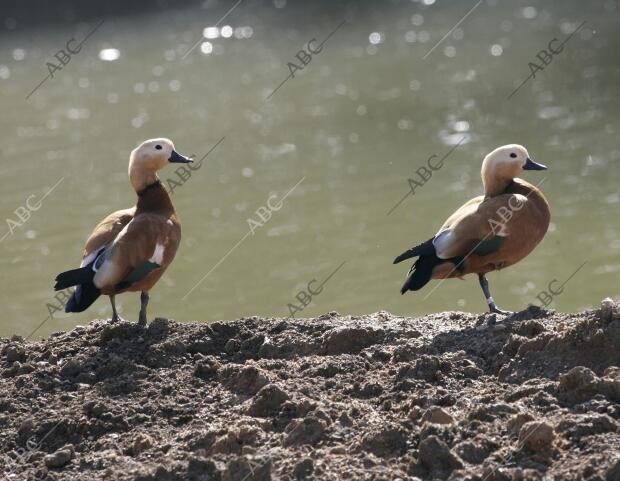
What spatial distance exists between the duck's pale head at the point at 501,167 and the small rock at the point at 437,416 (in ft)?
9.45

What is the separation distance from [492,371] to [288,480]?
5.10 ft

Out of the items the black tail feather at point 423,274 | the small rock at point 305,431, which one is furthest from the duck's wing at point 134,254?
the small rock at point 305,431

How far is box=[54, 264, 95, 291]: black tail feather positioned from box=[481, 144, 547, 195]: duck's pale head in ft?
9.35

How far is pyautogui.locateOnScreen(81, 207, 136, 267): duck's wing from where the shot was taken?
774 cm

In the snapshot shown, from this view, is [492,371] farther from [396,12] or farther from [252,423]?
[396,12]

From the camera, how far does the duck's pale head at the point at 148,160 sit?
26.8ft

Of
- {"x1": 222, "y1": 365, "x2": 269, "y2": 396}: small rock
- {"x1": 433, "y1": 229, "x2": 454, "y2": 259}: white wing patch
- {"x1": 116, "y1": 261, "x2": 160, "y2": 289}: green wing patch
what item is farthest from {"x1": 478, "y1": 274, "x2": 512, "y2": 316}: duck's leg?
{"x1": 116, "y1": 261, "x2": 160, "y2": 289}: green wing patch

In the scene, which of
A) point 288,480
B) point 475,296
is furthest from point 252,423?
point 475,296

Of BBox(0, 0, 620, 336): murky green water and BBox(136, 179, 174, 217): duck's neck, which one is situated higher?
BBox(0, 0, 620, 336): murky green water

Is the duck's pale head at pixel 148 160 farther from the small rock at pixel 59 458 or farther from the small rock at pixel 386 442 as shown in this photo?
the small rock at pixel 386 442

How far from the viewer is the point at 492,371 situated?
19.9 feet

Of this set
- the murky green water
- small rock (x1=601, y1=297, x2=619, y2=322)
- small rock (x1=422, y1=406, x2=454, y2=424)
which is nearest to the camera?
small rock (x1=422, y1=406, x2=454, y2=424)

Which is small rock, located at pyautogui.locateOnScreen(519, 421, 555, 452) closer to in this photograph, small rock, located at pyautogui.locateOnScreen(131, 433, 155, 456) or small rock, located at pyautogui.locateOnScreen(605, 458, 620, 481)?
small rock, located at pyautogui.locateOnScreen(605, 458, 620, 481)

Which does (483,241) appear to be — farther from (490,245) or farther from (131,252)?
(131,252)
